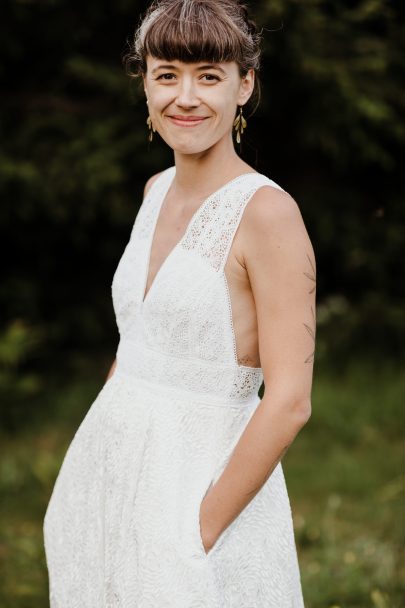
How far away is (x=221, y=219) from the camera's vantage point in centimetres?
186

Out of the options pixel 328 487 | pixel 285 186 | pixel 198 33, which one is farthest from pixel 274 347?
pixel 285 186

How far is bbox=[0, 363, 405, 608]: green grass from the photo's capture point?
3.48 m

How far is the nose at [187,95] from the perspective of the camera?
185 cm

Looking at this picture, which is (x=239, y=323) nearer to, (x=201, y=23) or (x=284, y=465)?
(x=201, y=23)

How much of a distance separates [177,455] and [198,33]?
Result: 0.94m

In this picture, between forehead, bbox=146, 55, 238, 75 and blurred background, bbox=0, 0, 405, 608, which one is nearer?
forehead, bbox=146, 55, 238, 75

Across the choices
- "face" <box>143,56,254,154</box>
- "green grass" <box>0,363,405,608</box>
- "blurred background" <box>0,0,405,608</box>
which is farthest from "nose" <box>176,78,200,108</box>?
"blurred background" <box>0,0,405,608</box>

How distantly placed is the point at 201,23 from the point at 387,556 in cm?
262

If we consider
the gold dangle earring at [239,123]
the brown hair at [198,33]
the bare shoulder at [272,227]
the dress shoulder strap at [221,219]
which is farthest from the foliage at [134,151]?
the bare shoulder at [272,227]

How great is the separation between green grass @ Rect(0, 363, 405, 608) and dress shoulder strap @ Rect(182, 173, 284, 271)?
5.35 ft

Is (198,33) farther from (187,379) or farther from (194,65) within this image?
(187,379)

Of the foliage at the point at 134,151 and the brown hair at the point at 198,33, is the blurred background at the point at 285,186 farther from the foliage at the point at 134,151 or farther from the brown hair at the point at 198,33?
the brown hair at the point at 198,33

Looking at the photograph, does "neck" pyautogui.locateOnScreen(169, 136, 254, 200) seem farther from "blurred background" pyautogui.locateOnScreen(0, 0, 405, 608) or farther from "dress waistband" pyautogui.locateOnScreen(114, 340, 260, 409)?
"blurred background" pyautogui.locateOnScreen(0, 0, 405, 608)

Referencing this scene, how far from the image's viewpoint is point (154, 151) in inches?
223
